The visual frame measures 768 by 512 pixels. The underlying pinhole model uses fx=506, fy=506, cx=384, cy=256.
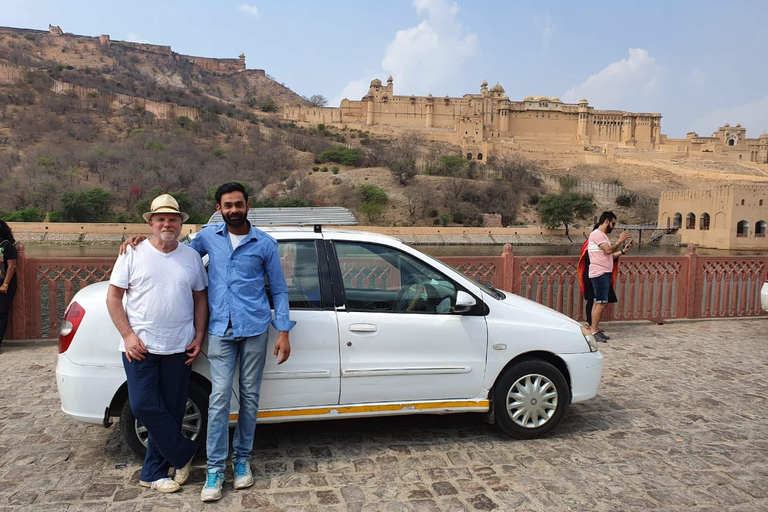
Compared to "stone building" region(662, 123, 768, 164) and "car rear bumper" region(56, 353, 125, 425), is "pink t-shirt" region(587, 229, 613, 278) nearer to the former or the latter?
"car rear bumper" region(56, 353, 125, 425)

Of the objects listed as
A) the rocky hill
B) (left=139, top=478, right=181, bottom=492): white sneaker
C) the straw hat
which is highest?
the rocky hill

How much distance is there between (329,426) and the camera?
4438 millimetres

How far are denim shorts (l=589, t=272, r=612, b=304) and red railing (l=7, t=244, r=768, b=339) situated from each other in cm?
77

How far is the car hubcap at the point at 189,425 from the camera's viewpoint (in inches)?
140

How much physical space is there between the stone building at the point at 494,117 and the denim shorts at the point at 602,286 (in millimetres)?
81844

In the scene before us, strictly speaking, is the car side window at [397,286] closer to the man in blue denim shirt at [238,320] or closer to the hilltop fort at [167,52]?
the man in blue denim shirt at [238,320]

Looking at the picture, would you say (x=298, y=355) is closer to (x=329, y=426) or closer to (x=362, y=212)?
(x=329, y=426)

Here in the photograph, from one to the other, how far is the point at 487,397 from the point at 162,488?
2418 millimetres

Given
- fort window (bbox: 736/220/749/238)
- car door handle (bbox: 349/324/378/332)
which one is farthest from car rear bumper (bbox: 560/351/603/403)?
fort window (bbox: 736/220/749/238)

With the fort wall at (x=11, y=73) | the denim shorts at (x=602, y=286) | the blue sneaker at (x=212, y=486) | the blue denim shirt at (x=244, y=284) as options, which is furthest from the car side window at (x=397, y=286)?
the fort wall at (x=11, y=73)

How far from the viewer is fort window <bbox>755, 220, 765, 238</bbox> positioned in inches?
1861

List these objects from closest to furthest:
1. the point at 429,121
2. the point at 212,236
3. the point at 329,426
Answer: the point at 212,236, the point at 329,426, the point at 429,121

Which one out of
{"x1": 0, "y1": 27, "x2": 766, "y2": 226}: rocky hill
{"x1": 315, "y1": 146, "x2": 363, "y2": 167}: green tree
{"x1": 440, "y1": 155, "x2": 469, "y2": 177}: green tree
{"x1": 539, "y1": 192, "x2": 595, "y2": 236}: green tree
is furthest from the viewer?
{"x1": 315, "y1": 146, "x2": 363, "y2": 167}: green tree

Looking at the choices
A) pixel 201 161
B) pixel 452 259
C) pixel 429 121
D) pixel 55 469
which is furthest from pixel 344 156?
pixel 55 469
